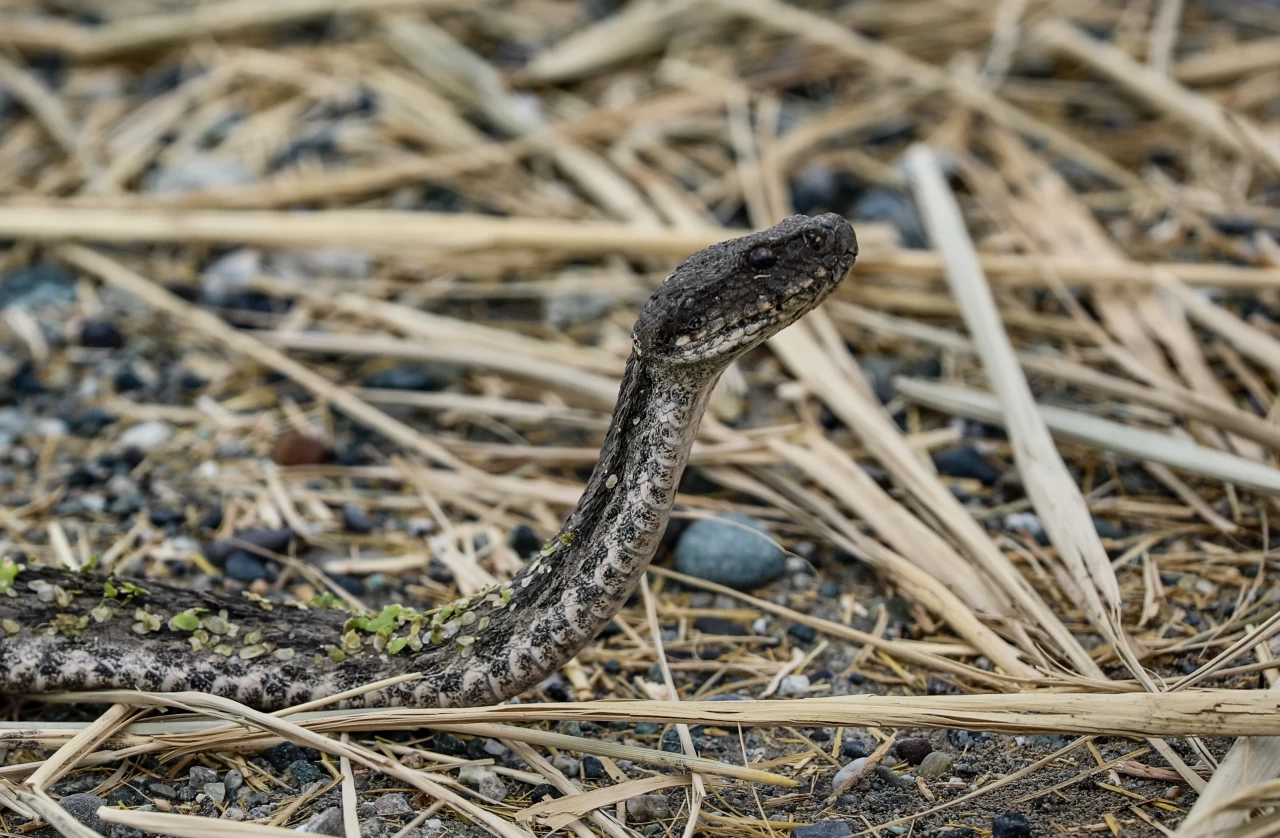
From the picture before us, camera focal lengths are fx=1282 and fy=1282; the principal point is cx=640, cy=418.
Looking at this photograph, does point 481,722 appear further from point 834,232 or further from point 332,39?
point 332,39

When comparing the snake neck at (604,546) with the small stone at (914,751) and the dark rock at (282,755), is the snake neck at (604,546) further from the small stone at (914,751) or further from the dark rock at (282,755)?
the small stone at (914,751)

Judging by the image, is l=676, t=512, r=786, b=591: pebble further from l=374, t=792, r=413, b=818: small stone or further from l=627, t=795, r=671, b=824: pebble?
l=374, t=792, r=413, b=818: small stone

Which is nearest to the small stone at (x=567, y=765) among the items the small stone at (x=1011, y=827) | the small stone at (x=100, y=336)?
the small stone at (x=1011, y=827)

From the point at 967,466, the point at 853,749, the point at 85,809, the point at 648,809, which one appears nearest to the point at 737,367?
the point at 967,466

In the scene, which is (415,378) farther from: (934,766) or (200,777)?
(934,766)

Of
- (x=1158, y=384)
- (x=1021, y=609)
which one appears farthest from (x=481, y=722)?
(x=1158, y=384)
